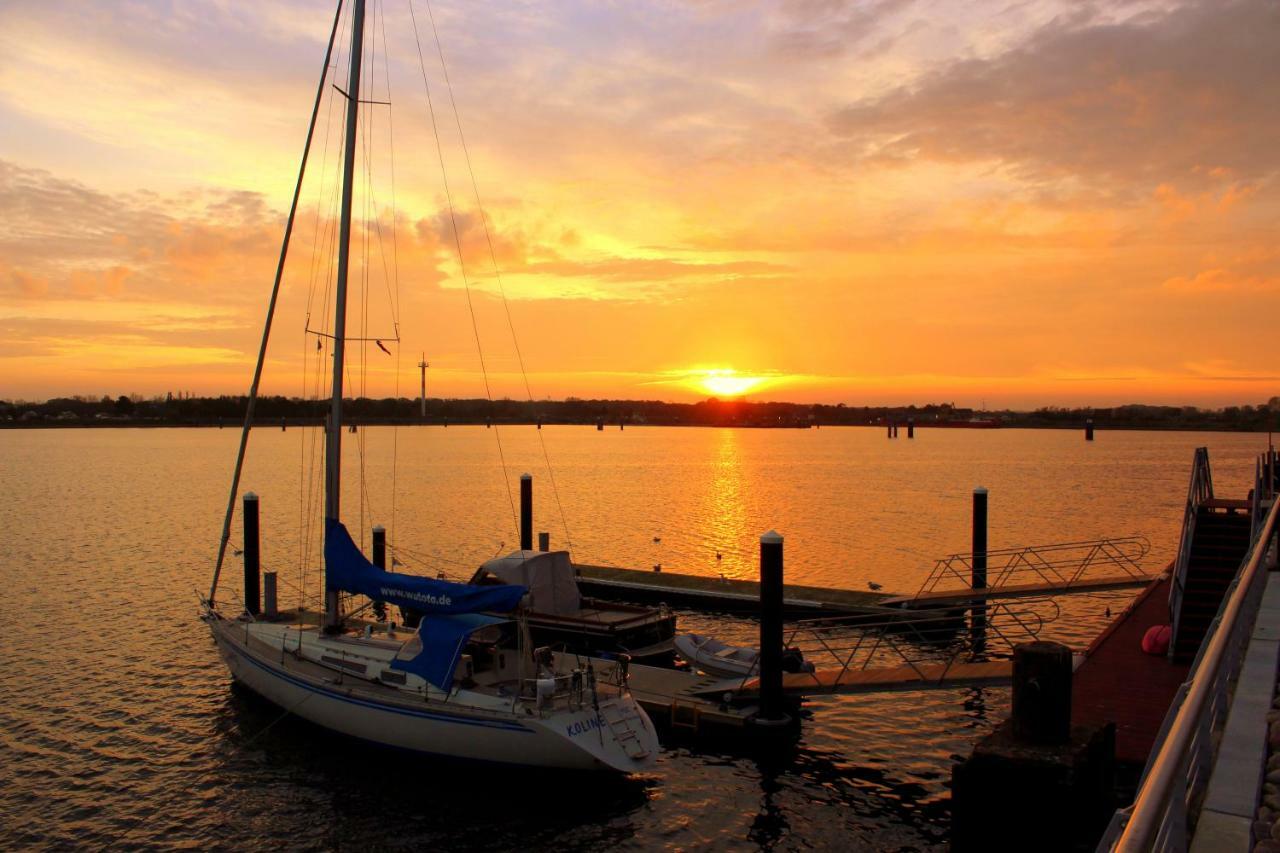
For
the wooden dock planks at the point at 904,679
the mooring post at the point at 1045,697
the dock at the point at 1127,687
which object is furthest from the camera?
the wooden dock planks at the point at 904,679

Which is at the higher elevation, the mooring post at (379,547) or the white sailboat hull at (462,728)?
the mooring post at (379,547)

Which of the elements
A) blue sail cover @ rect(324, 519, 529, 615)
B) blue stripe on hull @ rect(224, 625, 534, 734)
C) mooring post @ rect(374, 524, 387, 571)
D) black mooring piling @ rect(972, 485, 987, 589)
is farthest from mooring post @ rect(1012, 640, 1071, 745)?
mooring post @ rect(374, 524, 387, 571)

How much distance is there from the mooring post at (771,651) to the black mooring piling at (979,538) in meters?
11.4

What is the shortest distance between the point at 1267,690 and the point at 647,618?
19.2 metres

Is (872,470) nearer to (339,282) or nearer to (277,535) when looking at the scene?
(277,535)

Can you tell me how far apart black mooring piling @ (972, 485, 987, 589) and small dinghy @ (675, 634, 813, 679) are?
8625mm

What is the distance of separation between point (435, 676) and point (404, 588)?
1.88m

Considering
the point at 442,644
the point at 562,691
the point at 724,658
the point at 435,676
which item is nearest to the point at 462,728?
the point at 435,676

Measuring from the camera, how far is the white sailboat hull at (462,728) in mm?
16344

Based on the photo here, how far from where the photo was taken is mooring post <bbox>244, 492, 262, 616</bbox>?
28.5 meters

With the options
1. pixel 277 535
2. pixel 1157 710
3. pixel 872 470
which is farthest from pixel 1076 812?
pixel 872 470

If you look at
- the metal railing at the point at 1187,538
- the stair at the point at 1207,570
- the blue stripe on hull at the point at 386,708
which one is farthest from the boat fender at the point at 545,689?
the metal railing at the point at 1187,538

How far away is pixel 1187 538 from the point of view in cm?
1916

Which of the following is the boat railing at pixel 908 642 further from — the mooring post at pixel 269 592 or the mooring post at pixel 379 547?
the mooring post at pixel 379 547
